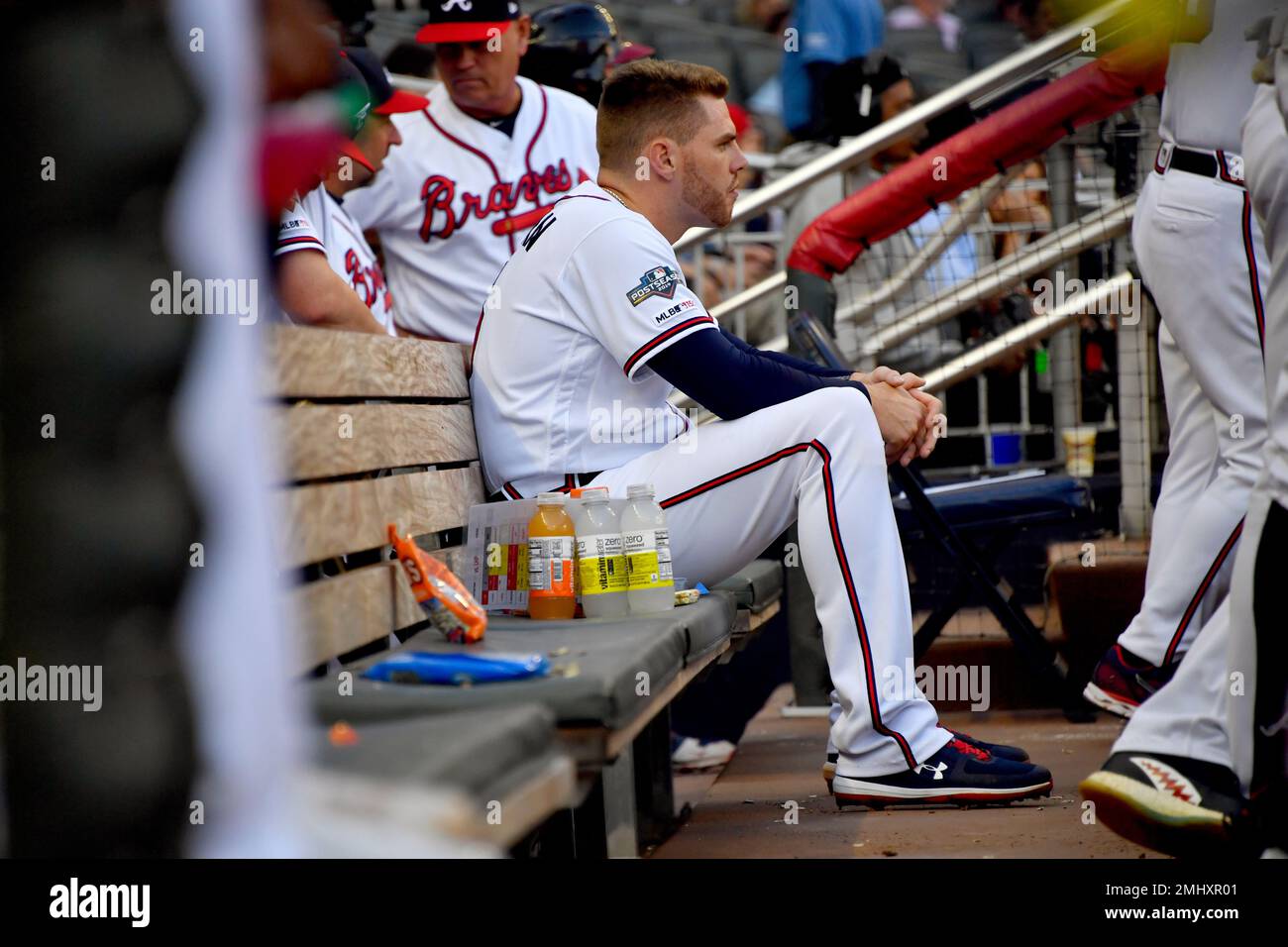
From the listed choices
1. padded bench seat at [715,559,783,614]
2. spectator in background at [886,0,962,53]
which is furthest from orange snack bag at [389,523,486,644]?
spectator in background at [886,0,962,53]

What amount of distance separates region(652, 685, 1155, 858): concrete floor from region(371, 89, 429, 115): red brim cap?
1417mm

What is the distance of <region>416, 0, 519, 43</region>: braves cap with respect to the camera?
3.16 meters

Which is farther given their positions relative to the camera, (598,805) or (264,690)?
(598,805)

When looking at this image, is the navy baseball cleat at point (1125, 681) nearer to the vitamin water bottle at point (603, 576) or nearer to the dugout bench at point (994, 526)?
the dugout bench at point (994, 526)

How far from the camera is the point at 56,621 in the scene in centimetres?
82

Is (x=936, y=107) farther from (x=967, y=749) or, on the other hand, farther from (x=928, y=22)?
(x=928, y=22)

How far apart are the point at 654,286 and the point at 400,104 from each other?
3.30 feet

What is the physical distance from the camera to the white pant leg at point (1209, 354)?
7.94ft

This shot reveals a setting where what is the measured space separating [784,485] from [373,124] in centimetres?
115

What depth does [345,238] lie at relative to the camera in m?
2.66

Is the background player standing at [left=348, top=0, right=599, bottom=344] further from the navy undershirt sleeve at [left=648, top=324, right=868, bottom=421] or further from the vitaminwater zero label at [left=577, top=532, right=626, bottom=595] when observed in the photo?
the vitaminwater zero label at [left=577, top=532, right=626, bottom=595]

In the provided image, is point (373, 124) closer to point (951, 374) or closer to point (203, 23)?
point (951, 374)

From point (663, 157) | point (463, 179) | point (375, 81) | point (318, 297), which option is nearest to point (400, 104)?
point (375, 81)
